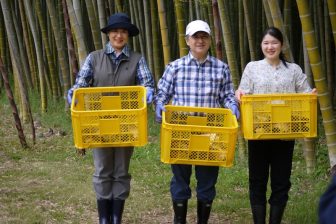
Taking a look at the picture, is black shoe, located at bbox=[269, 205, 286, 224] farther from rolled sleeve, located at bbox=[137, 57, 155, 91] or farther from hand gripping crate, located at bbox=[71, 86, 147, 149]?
rolled sleeve, located at bbox=[137, 57, 155, 91]

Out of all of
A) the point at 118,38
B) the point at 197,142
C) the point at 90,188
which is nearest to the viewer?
the point at 197,142

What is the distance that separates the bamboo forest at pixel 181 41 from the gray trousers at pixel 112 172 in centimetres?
56

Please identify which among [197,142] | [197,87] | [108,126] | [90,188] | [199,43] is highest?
[199,43]

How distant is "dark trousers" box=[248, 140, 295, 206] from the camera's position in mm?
3076

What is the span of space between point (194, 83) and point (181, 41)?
65.8 inches

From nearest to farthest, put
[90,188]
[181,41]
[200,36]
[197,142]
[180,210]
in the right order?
[197,142] < [200,36] < [180,210] < [90,188] < [181,41]

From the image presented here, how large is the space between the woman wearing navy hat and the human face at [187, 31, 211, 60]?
32 centimetres

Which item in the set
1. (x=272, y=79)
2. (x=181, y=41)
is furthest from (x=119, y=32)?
(x=181, y=41)

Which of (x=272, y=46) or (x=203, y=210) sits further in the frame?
(x=203, y=210)

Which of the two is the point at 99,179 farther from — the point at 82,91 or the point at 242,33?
the point at 242,33

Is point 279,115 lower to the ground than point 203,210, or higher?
higher

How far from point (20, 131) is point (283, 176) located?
3651mm

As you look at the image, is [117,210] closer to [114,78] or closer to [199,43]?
[114,78]

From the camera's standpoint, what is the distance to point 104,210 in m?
3.28
